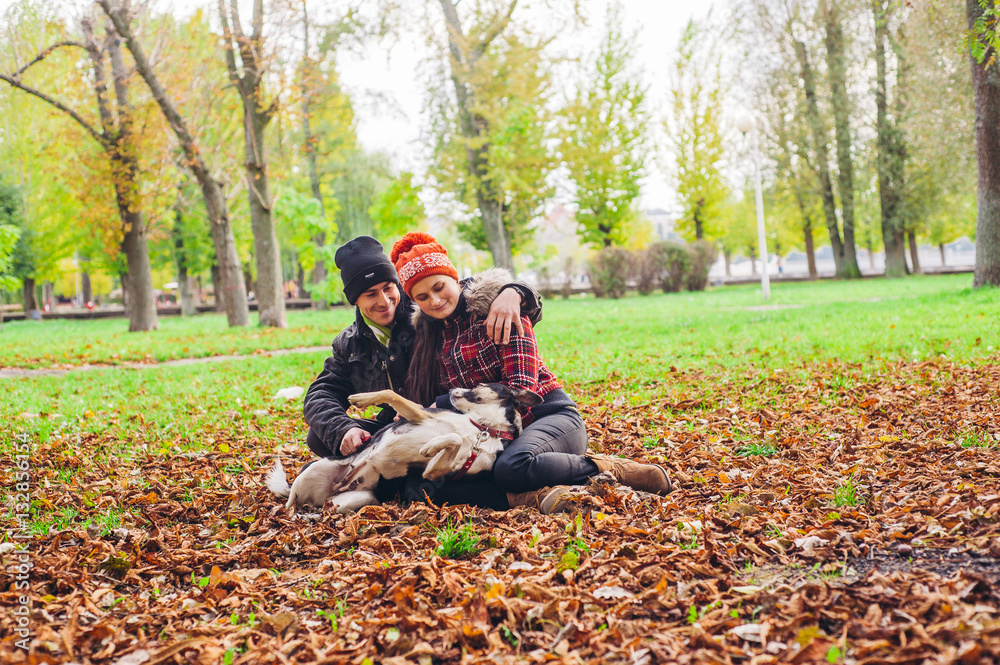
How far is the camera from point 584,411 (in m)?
5.66

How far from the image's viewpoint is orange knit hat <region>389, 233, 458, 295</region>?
348cm

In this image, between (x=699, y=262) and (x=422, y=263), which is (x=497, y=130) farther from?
(x=422, y=263)

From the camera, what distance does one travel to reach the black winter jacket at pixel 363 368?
376 cm

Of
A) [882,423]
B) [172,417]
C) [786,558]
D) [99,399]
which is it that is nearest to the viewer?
[786,558]

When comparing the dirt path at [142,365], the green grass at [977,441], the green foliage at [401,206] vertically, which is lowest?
the green grass at [977,441]

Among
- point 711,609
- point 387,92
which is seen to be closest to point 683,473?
point 711,609

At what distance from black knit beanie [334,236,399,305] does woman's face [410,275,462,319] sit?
24cm

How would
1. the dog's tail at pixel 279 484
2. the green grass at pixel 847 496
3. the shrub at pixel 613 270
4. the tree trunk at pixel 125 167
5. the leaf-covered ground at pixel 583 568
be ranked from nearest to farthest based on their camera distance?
the leaf-covered ground at pixel 583 568 → the green grass at pixel 847 496 → the dog's tail at pixel 279 484 → the tree trunk at pixel 125 167 → the shrub at pixel 613 270

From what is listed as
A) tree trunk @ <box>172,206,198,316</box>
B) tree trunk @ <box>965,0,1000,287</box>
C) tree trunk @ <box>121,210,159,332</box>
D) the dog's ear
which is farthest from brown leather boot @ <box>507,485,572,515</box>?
tree trunk @ <box>172,206,198,316</box>

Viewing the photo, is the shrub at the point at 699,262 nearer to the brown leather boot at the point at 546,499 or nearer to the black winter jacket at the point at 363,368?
the black winter jacket at the point at 363,368

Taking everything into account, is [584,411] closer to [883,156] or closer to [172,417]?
[172,417]

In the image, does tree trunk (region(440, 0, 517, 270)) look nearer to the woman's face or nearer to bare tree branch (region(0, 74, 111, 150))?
bare tree branch (region(0, 74, 111, 150))

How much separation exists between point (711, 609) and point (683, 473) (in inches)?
64.8

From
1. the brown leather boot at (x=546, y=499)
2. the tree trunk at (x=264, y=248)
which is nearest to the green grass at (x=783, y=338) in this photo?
the brown leather boot at (x=546, y=499)
